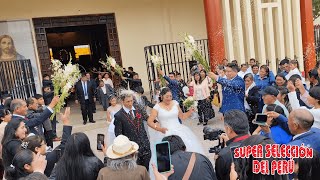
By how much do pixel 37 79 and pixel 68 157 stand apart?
1054cm

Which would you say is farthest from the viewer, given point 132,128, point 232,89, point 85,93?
point 85,93

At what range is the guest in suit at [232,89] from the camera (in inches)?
234

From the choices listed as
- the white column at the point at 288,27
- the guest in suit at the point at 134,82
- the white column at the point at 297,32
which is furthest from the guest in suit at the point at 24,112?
the white column at the point at 297,32

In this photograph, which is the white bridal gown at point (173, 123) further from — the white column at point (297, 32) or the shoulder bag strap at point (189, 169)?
the white column at point (297, 32)

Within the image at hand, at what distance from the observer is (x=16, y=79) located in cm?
948

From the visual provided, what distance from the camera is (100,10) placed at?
44.3 ft

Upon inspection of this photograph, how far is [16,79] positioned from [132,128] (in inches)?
236

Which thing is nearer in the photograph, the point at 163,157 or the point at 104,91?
the point at 163,157

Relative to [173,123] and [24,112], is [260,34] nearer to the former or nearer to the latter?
[173,123]

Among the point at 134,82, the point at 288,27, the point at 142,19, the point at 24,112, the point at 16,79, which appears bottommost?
the point at 134,82

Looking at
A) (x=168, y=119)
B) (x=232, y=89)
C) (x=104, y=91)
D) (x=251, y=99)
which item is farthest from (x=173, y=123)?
(x=104, y=91)

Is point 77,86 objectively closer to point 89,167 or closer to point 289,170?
point 89,167

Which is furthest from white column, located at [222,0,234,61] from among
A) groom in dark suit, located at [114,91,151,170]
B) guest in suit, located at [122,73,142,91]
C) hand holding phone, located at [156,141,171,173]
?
hand holding phone, located at [156,141,171,173]

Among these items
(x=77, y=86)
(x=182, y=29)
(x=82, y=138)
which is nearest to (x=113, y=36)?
(x=182, y=29)
